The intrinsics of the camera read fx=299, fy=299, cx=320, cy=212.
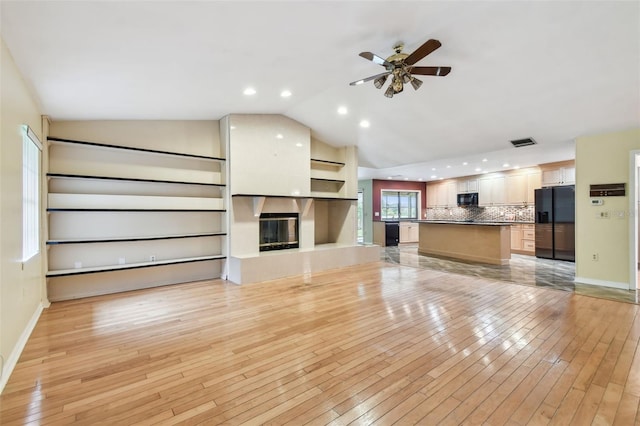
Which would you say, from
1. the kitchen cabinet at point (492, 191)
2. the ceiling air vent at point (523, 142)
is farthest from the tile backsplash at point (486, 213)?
the ceiling air vent at point (523, 142)

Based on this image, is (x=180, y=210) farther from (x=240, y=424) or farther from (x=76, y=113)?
(x=240, y=424)

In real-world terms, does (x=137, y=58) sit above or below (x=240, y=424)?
above

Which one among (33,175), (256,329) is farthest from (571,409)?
(33,175)

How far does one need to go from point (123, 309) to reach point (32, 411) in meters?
2.05

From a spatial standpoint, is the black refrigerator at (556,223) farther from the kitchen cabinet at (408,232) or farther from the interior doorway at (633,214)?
the kitchen cabinet at (408,232)

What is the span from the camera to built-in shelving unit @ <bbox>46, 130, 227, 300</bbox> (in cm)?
415

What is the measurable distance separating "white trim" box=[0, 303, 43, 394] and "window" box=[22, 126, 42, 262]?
2.28 ft

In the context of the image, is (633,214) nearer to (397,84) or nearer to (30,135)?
(397,84)

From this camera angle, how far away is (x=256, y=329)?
3146mm

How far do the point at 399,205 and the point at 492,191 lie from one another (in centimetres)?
332

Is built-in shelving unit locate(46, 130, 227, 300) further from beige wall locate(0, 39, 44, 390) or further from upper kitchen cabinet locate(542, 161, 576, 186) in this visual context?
upper kitchen cabinet locate(542, 161, 576, 186)

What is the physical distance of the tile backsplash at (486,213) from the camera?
891 centimetres

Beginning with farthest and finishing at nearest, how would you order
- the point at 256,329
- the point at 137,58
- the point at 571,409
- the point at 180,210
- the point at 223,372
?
the point at 180,210 → the point at 256,329 → the point at 137,58 → the point at 223,372 → the point at 571,409

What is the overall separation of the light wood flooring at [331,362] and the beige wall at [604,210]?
3.42ft
